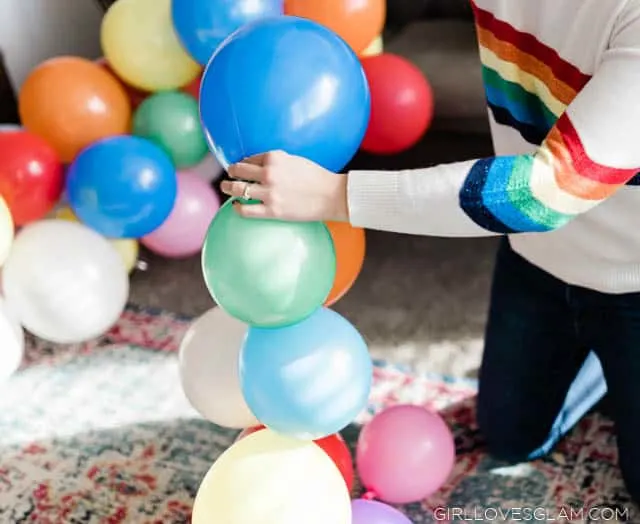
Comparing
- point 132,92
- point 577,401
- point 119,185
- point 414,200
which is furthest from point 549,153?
point 132,92

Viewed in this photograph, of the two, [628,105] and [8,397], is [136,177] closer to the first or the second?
[8,397]

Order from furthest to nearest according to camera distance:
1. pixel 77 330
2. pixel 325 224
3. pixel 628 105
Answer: pixel 77 330 < pixel 325 224 < pixel 628 105

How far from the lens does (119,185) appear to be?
1425 millimetres

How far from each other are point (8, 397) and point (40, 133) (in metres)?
0.48

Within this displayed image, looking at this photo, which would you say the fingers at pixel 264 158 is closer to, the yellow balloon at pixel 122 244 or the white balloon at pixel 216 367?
the white balloon at pixel 216 367

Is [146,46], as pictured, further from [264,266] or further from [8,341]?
[264,266]

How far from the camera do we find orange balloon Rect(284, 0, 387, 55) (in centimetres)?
138

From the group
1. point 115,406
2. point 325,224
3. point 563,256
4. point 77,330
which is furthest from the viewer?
point 115,406

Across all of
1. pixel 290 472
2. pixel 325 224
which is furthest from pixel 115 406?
pixel 325 224

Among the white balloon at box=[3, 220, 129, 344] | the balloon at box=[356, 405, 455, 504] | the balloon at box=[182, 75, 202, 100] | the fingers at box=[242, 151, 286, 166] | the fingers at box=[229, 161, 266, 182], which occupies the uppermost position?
the fingers at box=[242, 151, 286, 166]

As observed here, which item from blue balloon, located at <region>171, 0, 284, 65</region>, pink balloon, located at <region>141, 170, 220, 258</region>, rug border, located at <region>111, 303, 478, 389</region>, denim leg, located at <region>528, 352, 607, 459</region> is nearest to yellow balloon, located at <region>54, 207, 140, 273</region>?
pink balloon, located at <region>141, 170, 220, 258</region>

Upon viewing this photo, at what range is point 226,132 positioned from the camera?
0.92 metres

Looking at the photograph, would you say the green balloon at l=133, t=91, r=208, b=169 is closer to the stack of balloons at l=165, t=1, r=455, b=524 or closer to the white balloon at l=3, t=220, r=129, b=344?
the white balloon at l=3, t=220, r=129, b=344

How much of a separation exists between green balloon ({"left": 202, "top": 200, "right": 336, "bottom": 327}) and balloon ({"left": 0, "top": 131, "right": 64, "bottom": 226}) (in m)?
0.58
